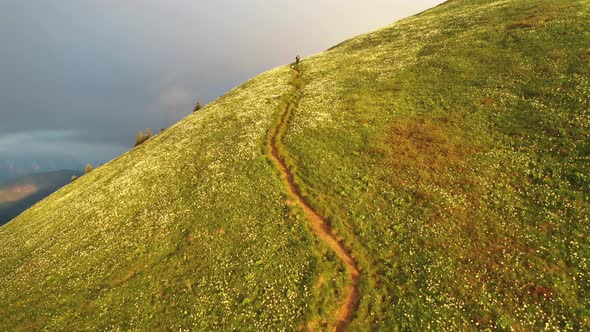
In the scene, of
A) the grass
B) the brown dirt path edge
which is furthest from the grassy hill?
the brown dirt path edge

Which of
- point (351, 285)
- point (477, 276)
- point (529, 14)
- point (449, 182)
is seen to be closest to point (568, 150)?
point (449, 182)

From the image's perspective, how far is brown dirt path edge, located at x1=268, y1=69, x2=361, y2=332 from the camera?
21062 millimetres

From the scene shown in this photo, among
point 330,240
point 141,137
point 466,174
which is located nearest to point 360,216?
point 330,240

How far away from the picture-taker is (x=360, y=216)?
28234 millimetres

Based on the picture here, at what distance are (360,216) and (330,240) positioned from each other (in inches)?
138

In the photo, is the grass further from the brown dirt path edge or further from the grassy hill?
the brown dirt path edge

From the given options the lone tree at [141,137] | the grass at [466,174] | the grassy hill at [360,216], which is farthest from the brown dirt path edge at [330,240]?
the lone tree at [141,137]

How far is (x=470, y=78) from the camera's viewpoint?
A: 147 ft

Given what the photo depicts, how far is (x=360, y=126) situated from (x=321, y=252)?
2005 centimetres

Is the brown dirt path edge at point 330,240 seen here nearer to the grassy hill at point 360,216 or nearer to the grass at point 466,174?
the grassy hill at point 360,216

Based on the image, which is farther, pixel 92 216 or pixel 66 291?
pixel 92 216

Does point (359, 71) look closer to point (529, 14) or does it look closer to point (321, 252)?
point (529, 14)

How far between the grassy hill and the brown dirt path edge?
0.27 metres

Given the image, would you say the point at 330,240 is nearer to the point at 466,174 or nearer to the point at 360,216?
the point at 360,216
